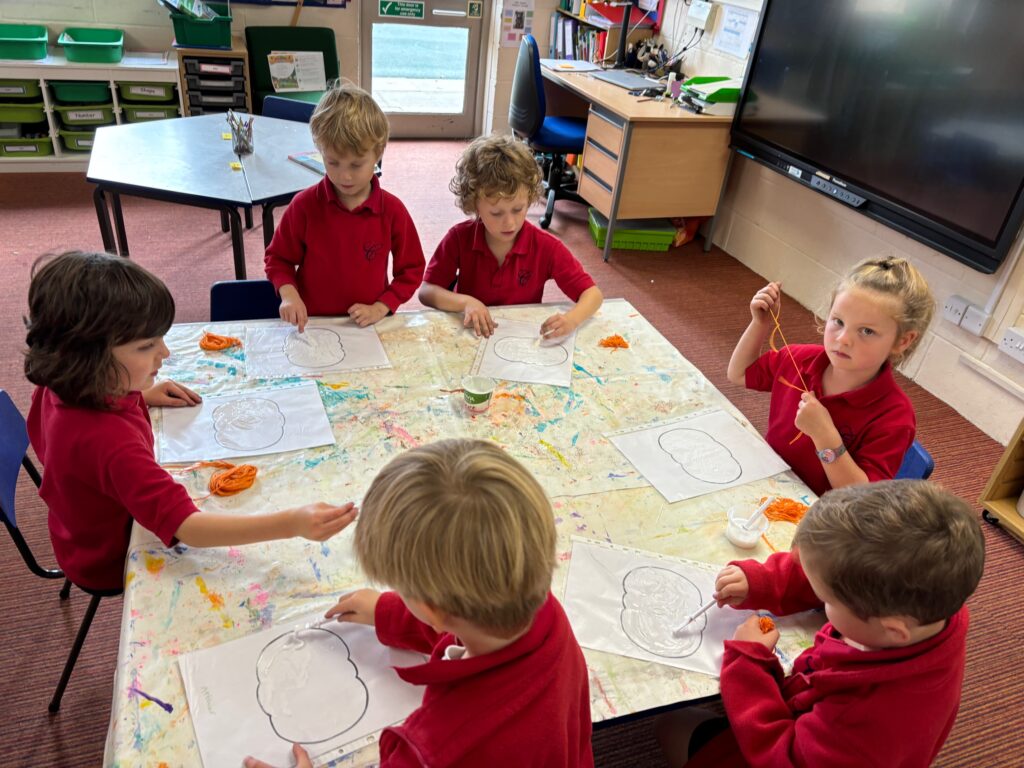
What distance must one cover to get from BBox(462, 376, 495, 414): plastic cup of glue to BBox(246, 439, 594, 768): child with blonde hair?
663mm

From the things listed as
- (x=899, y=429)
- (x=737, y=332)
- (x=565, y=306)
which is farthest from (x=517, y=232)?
(x=737, y=332)

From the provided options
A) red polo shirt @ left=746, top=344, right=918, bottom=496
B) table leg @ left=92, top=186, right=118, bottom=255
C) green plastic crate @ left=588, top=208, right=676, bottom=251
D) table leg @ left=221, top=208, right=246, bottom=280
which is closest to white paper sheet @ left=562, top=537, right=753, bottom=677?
red polo shirt @ left=746, top=344, right=918, bottom=496

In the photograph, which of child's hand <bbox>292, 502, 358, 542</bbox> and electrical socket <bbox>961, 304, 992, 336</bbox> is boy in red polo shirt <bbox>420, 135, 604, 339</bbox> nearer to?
child's hand <bbox>292, 502, 358, 542</bbox>

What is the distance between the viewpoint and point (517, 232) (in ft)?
6.32

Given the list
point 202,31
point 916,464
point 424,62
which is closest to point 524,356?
point 916,464

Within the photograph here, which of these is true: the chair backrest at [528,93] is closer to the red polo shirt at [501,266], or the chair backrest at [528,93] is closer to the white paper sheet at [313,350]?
the red polo shirt at [501,266]

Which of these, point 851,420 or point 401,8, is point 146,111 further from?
point 851,420

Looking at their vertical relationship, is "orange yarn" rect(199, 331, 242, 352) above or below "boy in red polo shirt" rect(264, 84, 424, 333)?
below

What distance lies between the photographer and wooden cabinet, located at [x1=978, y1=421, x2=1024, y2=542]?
2246mm

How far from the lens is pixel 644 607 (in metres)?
1.08

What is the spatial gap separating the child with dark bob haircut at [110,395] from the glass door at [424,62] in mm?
4374

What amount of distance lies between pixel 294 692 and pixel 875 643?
2.42ft

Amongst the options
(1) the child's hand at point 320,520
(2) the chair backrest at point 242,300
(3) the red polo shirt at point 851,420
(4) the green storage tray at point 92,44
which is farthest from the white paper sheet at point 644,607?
(4) the green storage tray at point 92,44

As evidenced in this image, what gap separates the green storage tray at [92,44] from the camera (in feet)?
13.0
